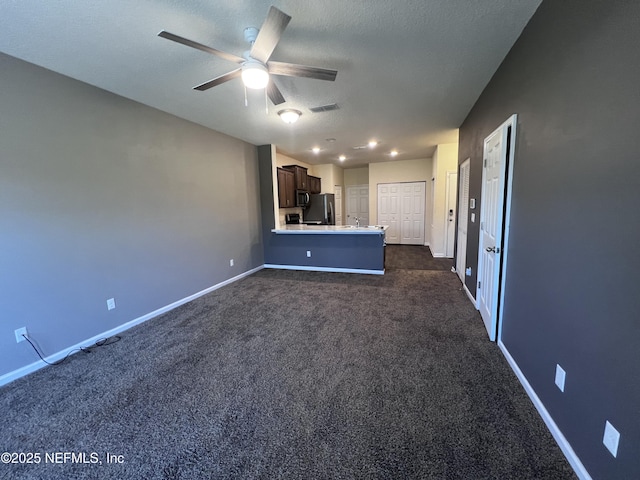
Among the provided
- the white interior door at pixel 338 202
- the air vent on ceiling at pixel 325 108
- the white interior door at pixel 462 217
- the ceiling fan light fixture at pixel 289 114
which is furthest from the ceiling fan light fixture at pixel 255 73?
the white interior door at pixel 338 202

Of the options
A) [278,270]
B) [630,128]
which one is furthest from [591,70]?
[278,270]

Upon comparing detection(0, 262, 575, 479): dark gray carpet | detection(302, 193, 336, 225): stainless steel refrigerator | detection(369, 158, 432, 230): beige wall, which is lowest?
detection(0, 262, 575, 479): dark gray carpet

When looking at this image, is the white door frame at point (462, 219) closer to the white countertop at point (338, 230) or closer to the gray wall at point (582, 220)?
the white countertop at point (338, 230)

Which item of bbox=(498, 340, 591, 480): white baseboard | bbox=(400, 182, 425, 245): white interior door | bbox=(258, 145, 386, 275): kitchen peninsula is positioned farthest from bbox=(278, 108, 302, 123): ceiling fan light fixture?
bbox=(400, 182, 425, 245): white interior door

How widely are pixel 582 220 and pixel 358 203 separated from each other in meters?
7.68

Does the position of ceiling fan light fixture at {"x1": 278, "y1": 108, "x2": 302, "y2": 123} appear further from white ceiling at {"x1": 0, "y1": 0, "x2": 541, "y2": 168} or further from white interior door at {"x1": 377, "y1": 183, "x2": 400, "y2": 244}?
white interior door at {"x1": 377, "y1": 183, "x2": 400, "y2": 244}

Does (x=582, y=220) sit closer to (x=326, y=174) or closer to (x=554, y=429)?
(x=554, y=429)

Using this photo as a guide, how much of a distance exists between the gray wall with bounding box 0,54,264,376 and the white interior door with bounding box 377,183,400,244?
516 cm

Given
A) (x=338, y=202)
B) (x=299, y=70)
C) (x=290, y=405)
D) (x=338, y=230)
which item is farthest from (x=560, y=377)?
(x=338, y=202)

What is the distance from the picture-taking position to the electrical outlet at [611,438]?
1.04 meters

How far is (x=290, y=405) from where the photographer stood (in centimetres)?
176

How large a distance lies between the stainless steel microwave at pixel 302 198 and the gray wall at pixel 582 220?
192 inches

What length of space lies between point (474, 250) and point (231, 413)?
3231 mm

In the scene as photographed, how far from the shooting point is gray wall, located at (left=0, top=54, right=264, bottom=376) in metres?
2.12
